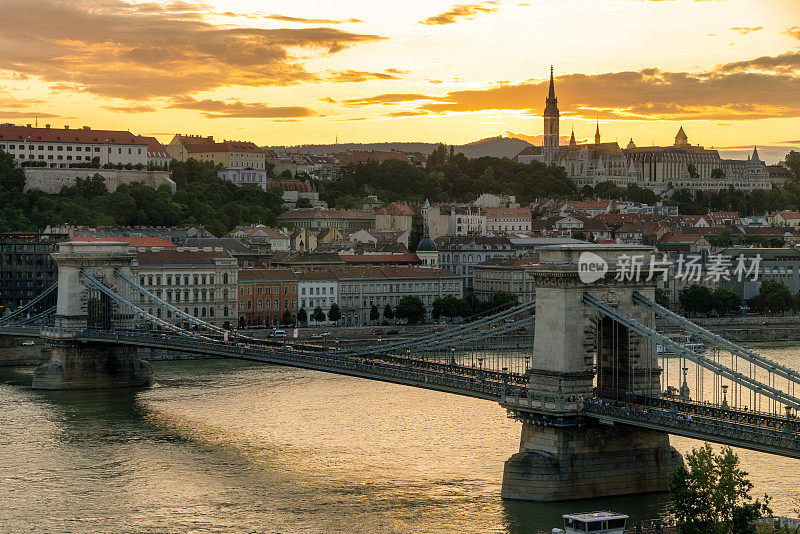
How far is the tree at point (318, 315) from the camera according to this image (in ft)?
178

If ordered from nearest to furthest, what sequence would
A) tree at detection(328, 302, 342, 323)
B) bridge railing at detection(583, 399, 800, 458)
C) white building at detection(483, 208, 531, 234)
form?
bridge railing at detection(583, 399, 800, 458), tree at detection(328, 302, 342, 323), white building at detection(483, 208, 531, 234)

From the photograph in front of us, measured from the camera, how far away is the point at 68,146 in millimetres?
80312

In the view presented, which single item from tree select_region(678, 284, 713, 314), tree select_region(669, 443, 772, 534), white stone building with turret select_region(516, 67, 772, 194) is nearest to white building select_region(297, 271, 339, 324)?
tree select_region(678, 284, 713, 314)

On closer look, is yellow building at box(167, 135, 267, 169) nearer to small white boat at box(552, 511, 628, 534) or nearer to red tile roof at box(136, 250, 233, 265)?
red tile roof at box(136, 250, 233, 265)

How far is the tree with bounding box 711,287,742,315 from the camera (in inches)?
2377

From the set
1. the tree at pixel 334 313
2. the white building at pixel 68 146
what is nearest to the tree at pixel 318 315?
the tree at pixel 334 313

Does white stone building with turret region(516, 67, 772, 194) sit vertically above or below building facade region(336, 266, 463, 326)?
above

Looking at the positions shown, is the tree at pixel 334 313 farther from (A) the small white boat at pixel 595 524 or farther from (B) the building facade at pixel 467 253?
(A) the small white boat at pixel 595 524

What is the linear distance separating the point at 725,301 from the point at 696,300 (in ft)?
4.76

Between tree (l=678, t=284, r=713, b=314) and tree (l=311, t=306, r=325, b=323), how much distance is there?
15348 mm

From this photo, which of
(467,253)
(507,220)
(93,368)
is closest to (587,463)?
(93,368)

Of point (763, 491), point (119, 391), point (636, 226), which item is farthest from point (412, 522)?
point (636, 226)

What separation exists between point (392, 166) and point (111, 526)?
7900 cm

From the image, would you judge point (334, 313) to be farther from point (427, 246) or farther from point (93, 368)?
point (93, 368)
